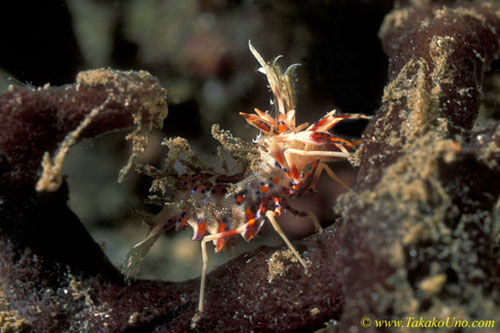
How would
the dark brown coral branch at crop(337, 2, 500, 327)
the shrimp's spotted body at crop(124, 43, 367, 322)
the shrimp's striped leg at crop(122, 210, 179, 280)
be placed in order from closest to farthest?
the dark brown coral branch at crop(337, 2, 500, 327) → the shrimp's spotted body at crop(124, 43, 367, 322) → the shrimp's striped leg at crop(122, 210, 179, 280)

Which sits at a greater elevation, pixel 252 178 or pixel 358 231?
pixel 358 231

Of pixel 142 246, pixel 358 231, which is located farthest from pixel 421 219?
pixel 142 246

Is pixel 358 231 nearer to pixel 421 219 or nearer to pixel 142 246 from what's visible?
pixel 421 219

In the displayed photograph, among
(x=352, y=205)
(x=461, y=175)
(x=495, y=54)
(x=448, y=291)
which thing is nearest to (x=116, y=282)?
(x=352, y=205)

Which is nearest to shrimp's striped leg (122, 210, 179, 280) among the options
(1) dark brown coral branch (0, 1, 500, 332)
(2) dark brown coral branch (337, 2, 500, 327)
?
(1) dark brown coral branch (0, 1, 500, 332)

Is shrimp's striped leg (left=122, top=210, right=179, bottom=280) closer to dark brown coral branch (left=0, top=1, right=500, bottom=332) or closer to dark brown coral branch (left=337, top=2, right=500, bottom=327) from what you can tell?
dark brown coral branch (left=0, top=1, right=500, bottom=332)

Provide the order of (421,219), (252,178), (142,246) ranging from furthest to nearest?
(142,246) < (252,178) < (421,219)

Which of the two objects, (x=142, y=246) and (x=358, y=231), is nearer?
(x=358, y=231)

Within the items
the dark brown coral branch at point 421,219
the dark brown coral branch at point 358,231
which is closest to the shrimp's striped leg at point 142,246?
the dark brown coral branch at point 358,231
